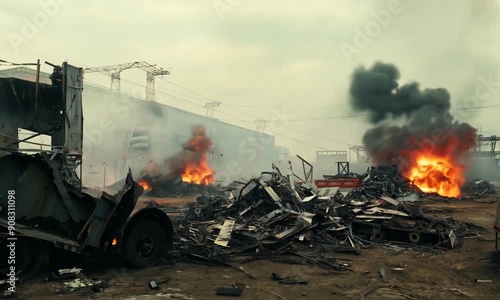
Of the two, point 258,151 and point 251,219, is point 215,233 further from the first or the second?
point 258,151

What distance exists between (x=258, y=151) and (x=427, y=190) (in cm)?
5599

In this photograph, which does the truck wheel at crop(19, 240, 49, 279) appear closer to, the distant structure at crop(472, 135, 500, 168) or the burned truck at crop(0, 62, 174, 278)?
the burned truck at crop(0, 62, 174, 278)

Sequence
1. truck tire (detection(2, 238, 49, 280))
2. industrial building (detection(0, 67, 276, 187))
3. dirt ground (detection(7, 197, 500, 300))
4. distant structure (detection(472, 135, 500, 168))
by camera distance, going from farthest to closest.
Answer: distant structure (detection(472, 135, 500, 168)) → industrial building (detection(0, 67, 276, 187)) → truck tire (detection(2, 238, 49, 280)) → dirt ground (detection(7, 197, 500, 300))

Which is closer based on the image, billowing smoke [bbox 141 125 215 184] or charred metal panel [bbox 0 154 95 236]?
charred metal panel [bbox 0 154 95 236]

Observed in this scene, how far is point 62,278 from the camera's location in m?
6.92

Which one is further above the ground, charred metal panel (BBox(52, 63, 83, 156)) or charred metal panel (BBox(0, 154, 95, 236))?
charred metal panel (BBox(52, 63, 83, 156))

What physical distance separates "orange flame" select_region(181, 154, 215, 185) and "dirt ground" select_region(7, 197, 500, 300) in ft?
108

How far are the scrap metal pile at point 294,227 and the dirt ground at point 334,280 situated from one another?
75cm

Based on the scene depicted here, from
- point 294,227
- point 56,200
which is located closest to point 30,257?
point 56,200

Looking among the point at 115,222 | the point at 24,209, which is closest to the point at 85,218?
the point at 115,222

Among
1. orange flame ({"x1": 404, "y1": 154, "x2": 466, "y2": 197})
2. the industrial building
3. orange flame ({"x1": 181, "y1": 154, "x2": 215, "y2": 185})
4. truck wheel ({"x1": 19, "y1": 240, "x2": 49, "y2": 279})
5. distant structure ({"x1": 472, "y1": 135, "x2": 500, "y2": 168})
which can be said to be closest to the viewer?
truck wheel ({"x1": 19, "y1": 240, "x2": 49, "y2": 279})

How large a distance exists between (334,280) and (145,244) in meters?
4.24

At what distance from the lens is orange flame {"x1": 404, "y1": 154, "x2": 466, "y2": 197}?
1182 inches

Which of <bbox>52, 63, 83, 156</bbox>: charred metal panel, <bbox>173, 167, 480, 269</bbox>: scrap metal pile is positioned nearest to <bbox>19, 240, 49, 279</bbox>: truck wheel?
<bbox>52, 63, 83, 156</bbox>: charred metal panel
